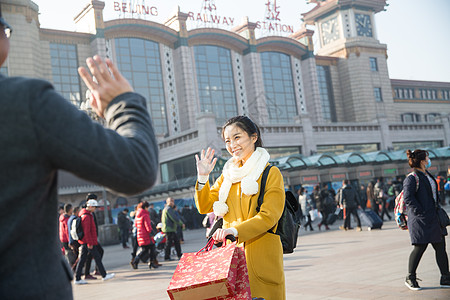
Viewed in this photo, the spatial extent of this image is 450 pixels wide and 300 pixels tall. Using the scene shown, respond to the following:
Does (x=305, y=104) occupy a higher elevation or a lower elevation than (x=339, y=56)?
lower

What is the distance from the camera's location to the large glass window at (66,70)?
138 ft

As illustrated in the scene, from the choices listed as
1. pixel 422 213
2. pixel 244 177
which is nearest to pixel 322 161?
pixel 422 213

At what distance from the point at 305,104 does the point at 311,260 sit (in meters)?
46.1

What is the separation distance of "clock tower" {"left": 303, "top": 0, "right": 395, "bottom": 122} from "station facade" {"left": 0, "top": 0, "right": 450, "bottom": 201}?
124 millimetres

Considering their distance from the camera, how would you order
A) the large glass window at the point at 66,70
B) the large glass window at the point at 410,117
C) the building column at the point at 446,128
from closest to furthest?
the large glass window at the point at 66,70 → the building column at the point at 446,128 → the large glass window at the point at 410,117

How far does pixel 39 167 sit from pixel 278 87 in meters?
52.6

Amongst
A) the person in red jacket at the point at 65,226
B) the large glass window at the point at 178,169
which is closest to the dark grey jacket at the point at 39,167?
the person in red jacket at the point at 65,226

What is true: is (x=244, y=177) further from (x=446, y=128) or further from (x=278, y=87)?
(x=446, y=128)

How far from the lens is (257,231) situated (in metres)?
3.55

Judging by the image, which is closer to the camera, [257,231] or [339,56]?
[257,231]

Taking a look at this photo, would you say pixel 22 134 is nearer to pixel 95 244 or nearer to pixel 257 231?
pixel 257 231

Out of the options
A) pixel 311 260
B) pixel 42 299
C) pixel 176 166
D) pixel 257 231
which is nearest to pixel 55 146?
pixel 42 299

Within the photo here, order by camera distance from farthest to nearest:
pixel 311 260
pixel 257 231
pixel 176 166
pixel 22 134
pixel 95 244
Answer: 1. pixel 176 166
2. pixel 95 244
3. pixel 311 260
4. pixel 257 231
5. pixel 22 134

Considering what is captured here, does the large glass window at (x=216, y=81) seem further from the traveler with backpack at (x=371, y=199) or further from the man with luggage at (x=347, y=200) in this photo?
the man with luggage at (x=347, y=200)
